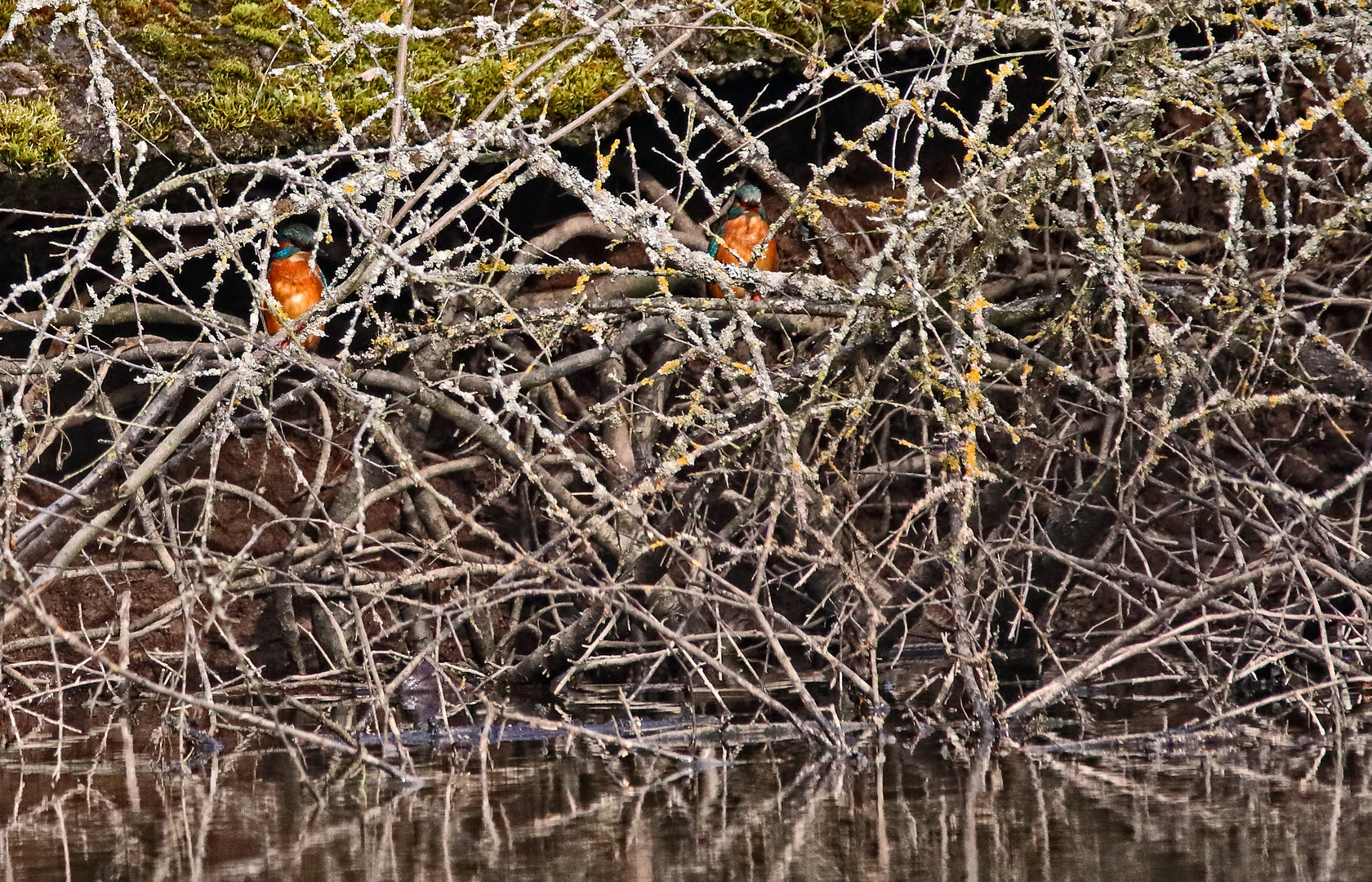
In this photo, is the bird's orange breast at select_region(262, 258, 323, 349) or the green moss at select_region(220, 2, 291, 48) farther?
the bird's orange breast at select_region(262, 258, 323, 349)

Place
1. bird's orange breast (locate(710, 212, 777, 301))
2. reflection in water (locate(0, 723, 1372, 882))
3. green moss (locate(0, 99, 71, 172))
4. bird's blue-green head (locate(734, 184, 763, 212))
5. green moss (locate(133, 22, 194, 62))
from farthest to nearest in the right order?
bird's blue-green head (locate(734, 184, 763, 212)), bird's orange breast (locate(710, 212, 777, 301)), green moss (locate(133, 22, 194, 62)), green moss (locate(0, 99, 71, 172)), reflection in water (locate(0, 723, 1372, 882))

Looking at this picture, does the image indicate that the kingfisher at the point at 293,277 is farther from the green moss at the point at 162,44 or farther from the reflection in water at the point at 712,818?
the reflection in water at the point at 712,818

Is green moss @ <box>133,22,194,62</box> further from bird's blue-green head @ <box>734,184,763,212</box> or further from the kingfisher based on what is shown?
bird's blue-green head @ <box>734,184,763,212</box>

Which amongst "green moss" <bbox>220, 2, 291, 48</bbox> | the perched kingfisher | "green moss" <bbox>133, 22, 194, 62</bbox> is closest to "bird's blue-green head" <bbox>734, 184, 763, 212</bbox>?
the perched kingfisher

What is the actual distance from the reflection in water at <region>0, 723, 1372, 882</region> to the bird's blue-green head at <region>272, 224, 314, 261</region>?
8.15 ft

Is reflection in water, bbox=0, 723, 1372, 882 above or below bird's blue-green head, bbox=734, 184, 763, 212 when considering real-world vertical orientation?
below

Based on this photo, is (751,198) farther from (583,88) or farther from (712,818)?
(712,818)

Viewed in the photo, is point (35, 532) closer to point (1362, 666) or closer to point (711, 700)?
point (711, 700)

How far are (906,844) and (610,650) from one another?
124 inches

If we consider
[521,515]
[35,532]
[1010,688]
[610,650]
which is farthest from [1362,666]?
[35,532]

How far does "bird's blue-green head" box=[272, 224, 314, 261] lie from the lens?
6.72 m

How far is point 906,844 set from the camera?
3613 mm

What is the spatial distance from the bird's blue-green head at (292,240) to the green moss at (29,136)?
3.96 feet

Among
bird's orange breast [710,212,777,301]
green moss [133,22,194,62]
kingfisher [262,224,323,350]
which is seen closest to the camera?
green moss [133,22,194,62]
